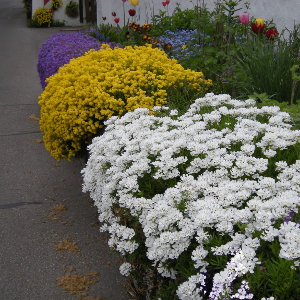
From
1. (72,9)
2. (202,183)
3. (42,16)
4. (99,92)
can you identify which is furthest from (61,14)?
(202,183)

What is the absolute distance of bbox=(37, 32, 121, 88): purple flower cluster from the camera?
6945 millimetres

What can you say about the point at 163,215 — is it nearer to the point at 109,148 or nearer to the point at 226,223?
the point at 226,223

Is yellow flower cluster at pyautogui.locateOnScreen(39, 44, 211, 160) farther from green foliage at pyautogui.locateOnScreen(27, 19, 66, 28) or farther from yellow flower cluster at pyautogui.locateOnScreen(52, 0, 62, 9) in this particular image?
yellow flower cluster at pyautogui.locateOnScreen(52, 0, 62, 9)

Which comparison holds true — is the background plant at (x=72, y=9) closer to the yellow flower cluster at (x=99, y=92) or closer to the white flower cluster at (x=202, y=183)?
the yellow flower cluster at (x=99, y=92)

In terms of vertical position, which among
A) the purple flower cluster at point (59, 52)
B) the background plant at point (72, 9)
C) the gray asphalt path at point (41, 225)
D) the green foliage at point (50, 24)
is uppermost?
the background plant at point (72, 9)

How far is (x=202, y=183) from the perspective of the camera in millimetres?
2549

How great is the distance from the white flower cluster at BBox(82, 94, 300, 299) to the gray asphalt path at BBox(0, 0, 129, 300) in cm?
74

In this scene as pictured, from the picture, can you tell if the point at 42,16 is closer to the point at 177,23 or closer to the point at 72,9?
the point at 72,9

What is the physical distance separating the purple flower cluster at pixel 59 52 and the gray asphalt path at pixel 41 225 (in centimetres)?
112

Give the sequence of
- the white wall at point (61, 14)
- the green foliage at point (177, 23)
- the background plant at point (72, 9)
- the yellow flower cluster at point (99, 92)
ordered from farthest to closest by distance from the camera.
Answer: the white wall at point (61, 14), the background plant at point (72, 9), the green foliage at point (177, 23), the yellow flower cluster at point (99, 92)

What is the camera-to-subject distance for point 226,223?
2189 millimetres

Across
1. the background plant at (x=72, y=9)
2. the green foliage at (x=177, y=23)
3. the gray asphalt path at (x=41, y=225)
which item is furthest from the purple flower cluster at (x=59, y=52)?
the background plant at (x=72, y=9)

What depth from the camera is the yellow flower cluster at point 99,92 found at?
473 cm

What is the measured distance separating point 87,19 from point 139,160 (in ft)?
73.8
